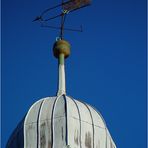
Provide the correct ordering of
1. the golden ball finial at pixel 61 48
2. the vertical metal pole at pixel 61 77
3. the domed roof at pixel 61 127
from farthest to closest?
the golden ball finial at pixel 61 48, the vertical metal pole at pixel 61 77, the domed roof at pixel 61 127

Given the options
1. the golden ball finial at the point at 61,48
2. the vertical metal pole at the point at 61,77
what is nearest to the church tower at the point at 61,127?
the vertical metal pole at the point at 61,77

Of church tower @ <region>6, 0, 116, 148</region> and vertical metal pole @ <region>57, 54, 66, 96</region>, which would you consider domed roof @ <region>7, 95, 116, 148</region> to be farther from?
vertical metal pole @ <region>57, 54, 66, 96</region>

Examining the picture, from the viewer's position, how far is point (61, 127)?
2875 centimetres

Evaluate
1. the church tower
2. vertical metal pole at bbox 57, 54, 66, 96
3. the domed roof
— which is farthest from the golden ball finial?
the domed roof

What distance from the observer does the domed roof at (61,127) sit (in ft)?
94.0

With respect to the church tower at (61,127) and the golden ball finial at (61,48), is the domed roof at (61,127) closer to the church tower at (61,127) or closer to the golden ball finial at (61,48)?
the church tower at (61,127)

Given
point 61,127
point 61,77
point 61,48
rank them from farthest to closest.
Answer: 1. point 61,48
2. point 61,77
3. point 61,127

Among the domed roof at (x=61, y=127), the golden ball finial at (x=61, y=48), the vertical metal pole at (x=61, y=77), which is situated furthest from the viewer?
the golden ball finial at (x=61, y=48)

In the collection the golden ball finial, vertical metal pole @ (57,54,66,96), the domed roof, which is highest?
the golden ball finial

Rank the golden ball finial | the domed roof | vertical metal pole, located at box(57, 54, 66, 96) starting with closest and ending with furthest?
the domed roof < vertical metal pole, located at box(57, 54, 66, 96) < the golden ball finial

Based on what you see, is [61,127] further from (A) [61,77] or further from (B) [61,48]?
(B) [61,48]

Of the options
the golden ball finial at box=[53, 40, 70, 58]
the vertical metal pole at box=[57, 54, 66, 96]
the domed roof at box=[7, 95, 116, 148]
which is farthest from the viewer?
the golden ball finial at box=[53, 40, 70, 58]

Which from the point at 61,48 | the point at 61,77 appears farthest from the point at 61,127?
the point at 61,48

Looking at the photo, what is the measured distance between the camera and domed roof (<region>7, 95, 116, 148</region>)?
1128 inches
